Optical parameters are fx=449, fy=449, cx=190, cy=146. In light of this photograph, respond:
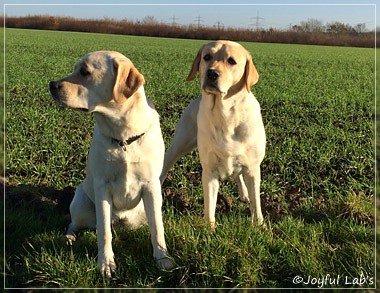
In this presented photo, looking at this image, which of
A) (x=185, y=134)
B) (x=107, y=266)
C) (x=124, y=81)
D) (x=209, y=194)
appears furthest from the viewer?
(x=185, y=134)

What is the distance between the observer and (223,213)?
4.24 metres

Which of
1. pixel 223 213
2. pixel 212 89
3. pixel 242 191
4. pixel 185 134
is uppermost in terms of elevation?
pixel 212 89

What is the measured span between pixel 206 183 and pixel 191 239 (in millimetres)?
699

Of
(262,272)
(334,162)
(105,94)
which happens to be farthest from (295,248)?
(334,162)

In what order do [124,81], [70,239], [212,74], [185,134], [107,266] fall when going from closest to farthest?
[124,81] → [107,266] → [212,74] → [70,239] → [185,134]

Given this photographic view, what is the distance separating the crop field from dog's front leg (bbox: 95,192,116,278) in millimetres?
70

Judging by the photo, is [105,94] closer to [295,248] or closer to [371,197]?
[295,248]

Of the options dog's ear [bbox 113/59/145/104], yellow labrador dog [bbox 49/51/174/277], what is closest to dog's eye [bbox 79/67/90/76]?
yellow labrador dog [bbox 49/51/174/277]

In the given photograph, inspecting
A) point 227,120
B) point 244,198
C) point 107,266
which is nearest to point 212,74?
point 227,120

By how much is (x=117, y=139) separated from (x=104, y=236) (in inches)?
27.7

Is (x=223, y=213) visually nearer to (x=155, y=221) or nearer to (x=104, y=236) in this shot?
(x=155, y=221)

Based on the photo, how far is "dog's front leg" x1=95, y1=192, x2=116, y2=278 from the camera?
3.18 metres

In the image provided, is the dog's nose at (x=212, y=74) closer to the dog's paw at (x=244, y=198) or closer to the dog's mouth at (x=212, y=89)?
the dog's mouth at (x=212, y=89)

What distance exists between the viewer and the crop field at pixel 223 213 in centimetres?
308
